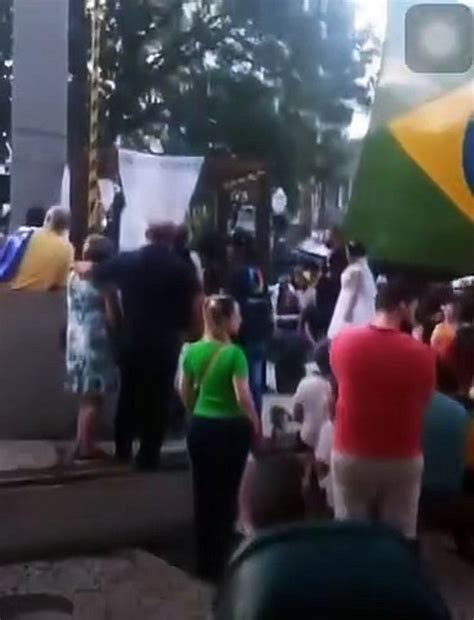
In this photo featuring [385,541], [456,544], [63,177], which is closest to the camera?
[385,541]

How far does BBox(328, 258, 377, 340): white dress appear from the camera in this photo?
8.80 feet

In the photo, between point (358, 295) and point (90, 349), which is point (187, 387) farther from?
point (358, 295)

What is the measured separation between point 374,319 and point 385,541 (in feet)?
3.32

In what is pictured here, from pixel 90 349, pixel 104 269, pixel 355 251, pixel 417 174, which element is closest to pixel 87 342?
pixel 90 349

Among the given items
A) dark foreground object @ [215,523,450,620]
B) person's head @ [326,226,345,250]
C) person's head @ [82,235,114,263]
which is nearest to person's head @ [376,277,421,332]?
person's head @ [326,226,345,250]

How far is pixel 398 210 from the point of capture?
2631 mm

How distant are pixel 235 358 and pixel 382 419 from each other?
1.30 ft

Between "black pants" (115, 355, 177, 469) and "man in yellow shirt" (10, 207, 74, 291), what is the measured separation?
201mm

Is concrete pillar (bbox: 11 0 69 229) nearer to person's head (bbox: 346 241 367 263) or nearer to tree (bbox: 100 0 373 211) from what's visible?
tree (bbox: 100 0 373 211)

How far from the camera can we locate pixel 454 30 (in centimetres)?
264

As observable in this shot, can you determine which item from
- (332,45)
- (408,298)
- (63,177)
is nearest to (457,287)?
(408,298)

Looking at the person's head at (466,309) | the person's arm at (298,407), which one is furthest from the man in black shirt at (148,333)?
the person's head at (466,309)

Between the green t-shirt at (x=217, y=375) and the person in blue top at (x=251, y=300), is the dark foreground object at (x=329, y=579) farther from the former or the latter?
the green t-shirt at (x=217, y=375)

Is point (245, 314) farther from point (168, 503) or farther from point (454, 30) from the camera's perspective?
point (454, 30)
